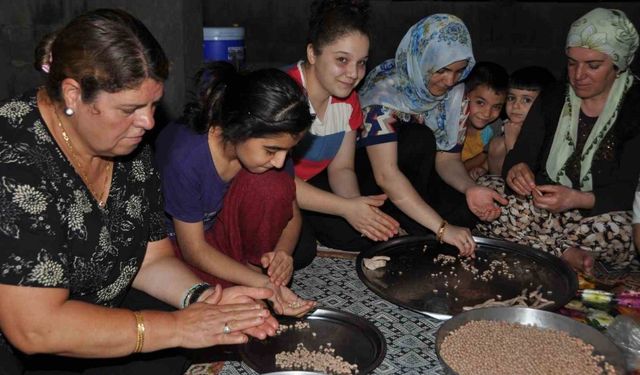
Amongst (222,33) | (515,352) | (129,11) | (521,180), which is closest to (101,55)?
(515,352)

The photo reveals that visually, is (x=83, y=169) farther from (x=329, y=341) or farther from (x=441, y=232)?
(x=441, y=232)

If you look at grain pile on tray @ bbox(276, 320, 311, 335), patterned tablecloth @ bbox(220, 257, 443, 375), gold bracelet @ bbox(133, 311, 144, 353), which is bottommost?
patterned tablecloth @ bbox(220, 257, 443, 375)

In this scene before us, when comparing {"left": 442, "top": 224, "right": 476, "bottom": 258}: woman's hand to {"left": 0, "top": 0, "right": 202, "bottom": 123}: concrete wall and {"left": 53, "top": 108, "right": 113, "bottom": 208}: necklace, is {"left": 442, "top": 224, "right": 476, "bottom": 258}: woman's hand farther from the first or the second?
{"left": 0, "top": 0, "right": 202, "bottom": 123}: concrete wall

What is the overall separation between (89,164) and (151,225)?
38 cm

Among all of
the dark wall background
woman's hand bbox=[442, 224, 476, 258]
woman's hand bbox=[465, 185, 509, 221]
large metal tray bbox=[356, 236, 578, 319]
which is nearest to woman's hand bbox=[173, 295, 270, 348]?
large metal tray bbox=[356, 236, 578, 319]

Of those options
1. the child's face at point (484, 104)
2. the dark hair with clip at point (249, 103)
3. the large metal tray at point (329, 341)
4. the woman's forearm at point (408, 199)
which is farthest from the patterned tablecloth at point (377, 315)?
the child's face at point (484, 104)

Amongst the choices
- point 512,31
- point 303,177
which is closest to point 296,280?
point 303,177

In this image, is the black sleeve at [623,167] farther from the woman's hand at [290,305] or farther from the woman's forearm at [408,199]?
the woman's hand at [290,305]

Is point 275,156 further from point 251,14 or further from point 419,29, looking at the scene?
point 251,14

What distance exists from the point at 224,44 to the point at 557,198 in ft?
8.62

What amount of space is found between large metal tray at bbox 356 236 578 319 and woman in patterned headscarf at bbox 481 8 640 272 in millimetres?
425

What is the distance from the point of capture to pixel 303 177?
3.39 metres

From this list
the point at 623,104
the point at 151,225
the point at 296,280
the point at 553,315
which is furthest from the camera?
the point at 623,104

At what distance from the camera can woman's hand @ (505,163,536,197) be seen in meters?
3.29
